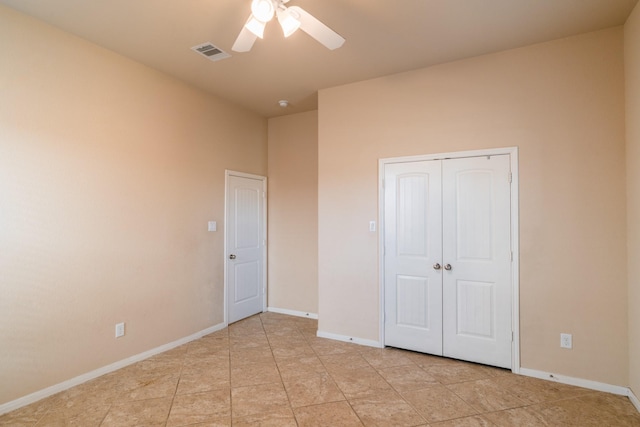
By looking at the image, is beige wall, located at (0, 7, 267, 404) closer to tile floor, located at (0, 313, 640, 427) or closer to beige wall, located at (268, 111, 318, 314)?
tile floor, located at (0, 313, 640, 427)

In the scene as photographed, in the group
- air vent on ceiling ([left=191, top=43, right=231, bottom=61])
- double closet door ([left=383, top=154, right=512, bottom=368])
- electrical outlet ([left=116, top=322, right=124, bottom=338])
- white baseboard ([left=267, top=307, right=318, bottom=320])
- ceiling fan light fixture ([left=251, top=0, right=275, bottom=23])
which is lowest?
white baseboard ([left=267, top=307, right=318, bottom=320])

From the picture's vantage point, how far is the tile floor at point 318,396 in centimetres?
222

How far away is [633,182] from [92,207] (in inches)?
174

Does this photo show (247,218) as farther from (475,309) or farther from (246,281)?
(475,309)

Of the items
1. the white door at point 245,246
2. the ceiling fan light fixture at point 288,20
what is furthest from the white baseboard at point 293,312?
the ceiling fan light fixture at point 288,20

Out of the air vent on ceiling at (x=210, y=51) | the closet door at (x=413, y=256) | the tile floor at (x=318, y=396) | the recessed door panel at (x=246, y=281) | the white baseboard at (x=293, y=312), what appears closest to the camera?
the tile floor at (x=318, y=396)

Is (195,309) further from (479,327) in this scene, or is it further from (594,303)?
→ (594,303)

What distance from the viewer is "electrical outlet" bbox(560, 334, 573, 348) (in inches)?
106

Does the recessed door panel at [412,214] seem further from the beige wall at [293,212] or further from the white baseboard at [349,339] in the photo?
the beige wall at [293,212]

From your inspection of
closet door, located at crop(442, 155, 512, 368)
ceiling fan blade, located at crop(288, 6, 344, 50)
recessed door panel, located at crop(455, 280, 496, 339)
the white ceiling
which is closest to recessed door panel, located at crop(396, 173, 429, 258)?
closet door, located at crop(442, 155, 512, 368)

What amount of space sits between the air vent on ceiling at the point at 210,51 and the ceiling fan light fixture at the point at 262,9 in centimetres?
110

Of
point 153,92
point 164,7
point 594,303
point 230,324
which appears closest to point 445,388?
point 594,303

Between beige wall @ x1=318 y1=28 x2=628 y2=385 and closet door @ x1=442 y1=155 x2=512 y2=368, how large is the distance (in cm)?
15

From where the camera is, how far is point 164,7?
2.37 metres
